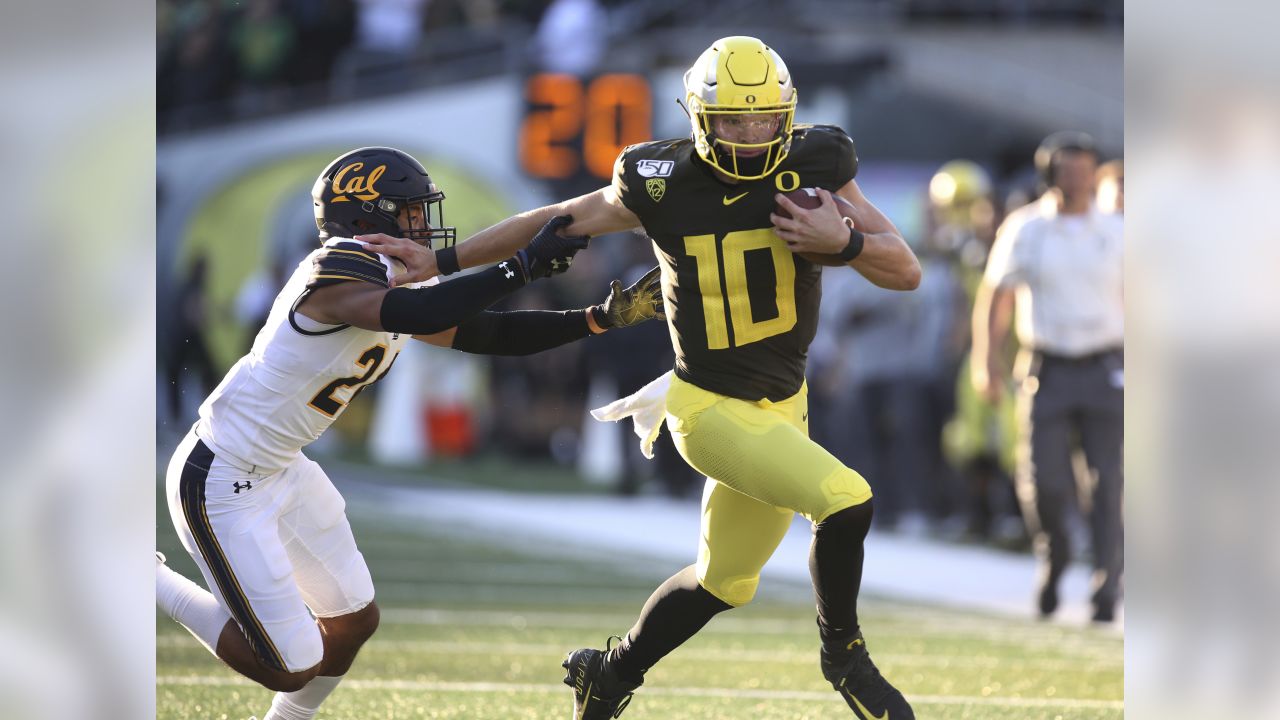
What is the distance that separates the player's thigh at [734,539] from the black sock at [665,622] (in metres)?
0.04

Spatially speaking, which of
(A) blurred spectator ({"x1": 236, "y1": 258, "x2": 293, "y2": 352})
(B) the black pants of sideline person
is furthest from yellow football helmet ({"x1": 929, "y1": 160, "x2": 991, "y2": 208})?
(A) blurred spectator ({"x1": 236, "y1": 258, "x2": 293, "y2": 352})

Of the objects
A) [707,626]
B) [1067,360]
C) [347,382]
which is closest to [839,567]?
[347,382]

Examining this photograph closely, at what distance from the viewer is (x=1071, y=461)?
7.77m

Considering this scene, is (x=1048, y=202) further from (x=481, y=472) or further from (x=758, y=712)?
(x=481, y=472)

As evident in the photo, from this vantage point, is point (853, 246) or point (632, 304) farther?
point (632, 304)

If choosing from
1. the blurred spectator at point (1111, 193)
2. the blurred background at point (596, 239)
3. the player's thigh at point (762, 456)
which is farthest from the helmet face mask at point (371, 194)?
the blurred spectator at point (1111, 193)

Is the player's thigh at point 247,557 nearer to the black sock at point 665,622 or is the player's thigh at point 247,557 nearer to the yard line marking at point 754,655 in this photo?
the black sock at point 665,622

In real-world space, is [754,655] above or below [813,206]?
below

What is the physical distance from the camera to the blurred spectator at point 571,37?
55.4 ft

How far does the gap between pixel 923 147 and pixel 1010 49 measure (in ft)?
6.20

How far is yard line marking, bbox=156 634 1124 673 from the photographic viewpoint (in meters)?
6.40

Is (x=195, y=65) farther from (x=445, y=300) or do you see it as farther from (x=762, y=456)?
(x=762, y=456)

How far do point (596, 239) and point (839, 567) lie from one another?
11902 mm

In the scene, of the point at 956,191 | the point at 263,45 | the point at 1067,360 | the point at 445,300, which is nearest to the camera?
the point at 445,300
